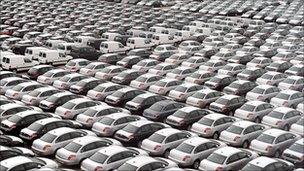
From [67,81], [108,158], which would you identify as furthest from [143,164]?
[67,81]

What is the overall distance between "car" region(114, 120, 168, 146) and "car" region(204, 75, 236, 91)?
9.69 m

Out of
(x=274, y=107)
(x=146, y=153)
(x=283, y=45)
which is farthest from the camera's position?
(x=283, y=45)

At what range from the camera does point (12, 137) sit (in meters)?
23.1

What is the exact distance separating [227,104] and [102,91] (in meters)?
7.65

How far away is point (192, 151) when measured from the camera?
20984mm

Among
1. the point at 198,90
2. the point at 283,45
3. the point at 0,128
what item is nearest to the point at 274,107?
the point at 198,90

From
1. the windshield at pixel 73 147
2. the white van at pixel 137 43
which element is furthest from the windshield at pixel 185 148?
the white van at pixel 137 43

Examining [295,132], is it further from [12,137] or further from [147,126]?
[12,137]

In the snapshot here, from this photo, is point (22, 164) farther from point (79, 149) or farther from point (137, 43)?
point (137, 43)

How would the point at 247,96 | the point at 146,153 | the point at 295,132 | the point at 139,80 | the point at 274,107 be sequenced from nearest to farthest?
the point at 146,153, the point at 295,132, the point at 274,107, the point at 247,96, the point at 139,80

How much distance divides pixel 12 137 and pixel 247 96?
14.3m

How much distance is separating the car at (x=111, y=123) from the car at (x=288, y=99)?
8968 millimetres

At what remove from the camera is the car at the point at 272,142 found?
871 inches

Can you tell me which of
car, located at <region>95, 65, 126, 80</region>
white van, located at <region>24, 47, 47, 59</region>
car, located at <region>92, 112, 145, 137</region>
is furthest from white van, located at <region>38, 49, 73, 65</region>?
car, located at <region>92, 112, 145, 137</region>
